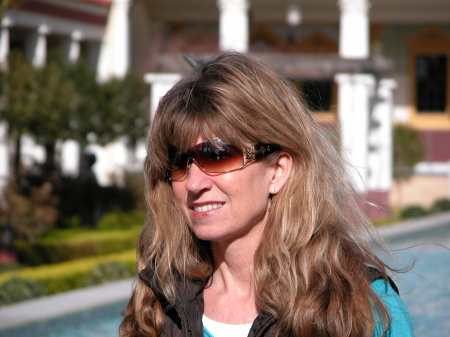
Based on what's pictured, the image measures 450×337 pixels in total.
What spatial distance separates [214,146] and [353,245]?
0.41 meters

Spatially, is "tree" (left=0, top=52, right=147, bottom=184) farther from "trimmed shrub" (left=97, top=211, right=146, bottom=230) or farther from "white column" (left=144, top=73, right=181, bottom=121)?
"trimmed shrub" (left=97, top=211, right=146, bottom=230)

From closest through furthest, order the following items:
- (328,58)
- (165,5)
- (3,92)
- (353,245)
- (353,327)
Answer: (353,327), (353,245), (3,92), (328,58), (165,5)

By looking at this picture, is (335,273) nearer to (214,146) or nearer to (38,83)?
(214,146)

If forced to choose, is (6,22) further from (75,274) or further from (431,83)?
(431,83)

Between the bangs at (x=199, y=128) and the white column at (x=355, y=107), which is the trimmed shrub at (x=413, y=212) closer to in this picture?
the white column at (x=355, y=107)

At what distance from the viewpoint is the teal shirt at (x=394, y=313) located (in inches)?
87.9

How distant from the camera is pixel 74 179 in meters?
16.4

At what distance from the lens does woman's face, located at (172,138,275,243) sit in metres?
2.40

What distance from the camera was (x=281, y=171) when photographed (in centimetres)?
246

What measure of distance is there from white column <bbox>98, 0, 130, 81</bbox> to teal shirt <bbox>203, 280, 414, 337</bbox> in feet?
66.6

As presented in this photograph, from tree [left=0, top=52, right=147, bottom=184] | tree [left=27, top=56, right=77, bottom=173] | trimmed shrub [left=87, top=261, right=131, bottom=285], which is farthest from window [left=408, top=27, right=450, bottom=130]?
trimmed shrub [left=87, top=261, right=131, bottom=285]

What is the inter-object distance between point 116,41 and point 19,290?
48.0ft

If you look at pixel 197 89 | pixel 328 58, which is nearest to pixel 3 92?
pixel 328 58

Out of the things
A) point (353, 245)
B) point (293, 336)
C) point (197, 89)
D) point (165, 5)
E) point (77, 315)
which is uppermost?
point (165, 5)
